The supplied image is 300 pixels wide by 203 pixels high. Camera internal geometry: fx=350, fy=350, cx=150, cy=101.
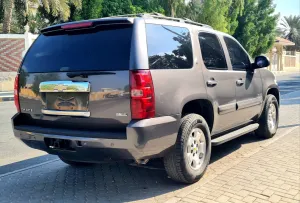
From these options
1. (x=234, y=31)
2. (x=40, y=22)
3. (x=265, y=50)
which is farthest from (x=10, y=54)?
(x=265, y=50)

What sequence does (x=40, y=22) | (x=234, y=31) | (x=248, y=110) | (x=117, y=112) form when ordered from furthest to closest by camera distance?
1. (x=234, y=31)
2. (x=40, y=22)
3. (x=248, y=110)
4. (x=117, y=112)

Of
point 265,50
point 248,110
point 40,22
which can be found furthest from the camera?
point 265,50

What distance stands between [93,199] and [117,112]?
107cm

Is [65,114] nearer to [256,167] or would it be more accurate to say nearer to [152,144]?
[152,144]

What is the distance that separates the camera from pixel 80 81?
3656mm

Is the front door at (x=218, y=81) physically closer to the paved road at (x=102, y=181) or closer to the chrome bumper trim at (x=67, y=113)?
the paved road at (x=102, y=181)

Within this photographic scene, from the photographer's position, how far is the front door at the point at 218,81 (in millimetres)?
4586

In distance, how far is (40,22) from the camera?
26578 mm

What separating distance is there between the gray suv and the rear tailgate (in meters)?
0.01

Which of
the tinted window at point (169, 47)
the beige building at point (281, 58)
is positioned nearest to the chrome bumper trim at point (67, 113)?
the tinted window at point (169, 47)

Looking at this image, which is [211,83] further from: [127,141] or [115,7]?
[115,7]

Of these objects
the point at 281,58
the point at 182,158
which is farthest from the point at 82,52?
the point at 281,58

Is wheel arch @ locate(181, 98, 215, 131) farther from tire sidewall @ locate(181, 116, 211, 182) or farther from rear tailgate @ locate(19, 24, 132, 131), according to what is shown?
rear tailgate @ locate(19, 24, 132, 131)

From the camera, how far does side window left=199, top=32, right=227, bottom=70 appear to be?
4641mm
